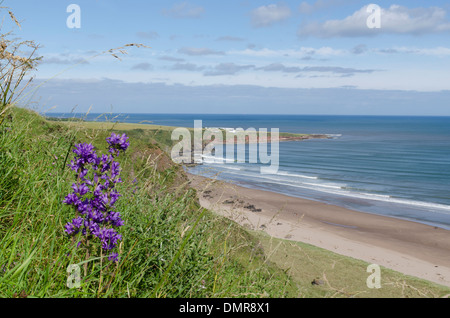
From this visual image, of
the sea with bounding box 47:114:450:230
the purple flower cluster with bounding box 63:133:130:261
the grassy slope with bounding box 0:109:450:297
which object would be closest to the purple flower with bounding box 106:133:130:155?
the purple flower cluster with bounding box 63:133:130:261

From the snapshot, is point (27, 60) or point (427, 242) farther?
point (427, 242)

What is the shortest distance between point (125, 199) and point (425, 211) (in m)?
28.6

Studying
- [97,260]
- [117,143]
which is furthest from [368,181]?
[97,260]

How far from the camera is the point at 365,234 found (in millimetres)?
21906

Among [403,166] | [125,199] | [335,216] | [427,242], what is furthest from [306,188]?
[125,199]

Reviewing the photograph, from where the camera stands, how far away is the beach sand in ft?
56.4

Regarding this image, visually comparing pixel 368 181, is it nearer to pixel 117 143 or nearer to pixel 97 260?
pixel 117 143

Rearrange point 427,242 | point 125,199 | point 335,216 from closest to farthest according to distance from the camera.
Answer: point 125,199 < point 427,242 < point 335,216

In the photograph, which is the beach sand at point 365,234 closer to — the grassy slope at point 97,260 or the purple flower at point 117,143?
the grassy slope at point 97,260

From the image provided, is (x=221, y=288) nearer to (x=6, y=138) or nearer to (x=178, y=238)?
(x=178, y=238)
